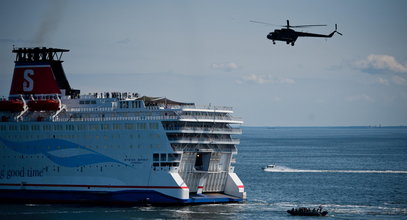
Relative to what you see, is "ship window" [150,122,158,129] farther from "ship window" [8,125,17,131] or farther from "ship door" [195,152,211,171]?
"ship window" [8,125,17,131]

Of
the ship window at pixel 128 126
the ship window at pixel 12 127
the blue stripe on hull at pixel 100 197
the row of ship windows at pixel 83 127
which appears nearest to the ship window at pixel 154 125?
the row of ship windows at pixel 83 127

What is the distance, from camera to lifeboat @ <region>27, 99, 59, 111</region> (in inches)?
2793

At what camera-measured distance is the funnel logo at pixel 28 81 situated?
74.7 m

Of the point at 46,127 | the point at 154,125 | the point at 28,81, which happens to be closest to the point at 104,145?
the point at 154,125

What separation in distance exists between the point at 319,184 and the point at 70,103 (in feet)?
105

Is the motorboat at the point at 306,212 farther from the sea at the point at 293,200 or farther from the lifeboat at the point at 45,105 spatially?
the lifeboat at the point at 45,105

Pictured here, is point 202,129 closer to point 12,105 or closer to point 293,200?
point 293,200

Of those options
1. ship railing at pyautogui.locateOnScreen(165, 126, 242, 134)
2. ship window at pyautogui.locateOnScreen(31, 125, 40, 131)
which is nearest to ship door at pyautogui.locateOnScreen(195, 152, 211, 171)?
ship railing at pyautogui.locateOnScreen(165, 126, 242, 134)

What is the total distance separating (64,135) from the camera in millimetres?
69312

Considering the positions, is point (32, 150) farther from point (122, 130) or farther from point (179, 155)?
point (179, 155)

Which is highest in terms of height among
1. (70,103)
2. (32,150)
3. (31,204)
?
(70,103)

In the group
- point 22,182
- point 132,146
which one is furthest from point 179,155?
point 22,182

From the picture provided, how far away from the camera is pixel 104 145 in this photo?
66.9m

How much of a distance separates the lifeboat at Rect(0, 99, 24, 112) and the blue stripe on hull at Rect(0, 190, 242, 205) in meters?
8.06
